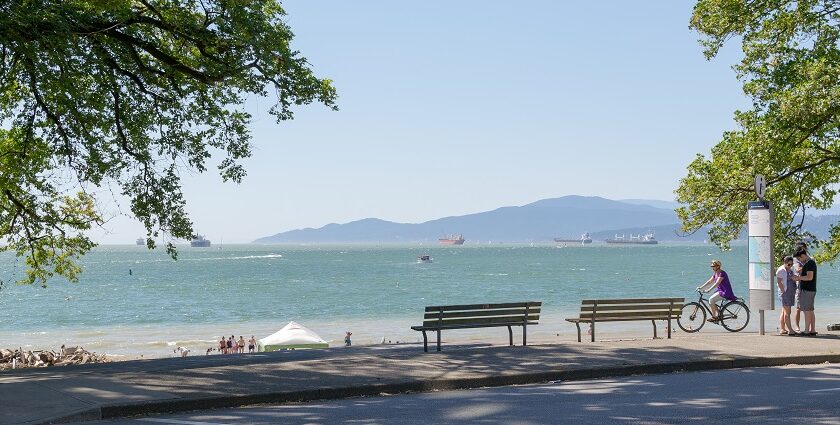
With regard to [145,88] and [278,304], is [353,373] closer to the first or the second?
[145,88]

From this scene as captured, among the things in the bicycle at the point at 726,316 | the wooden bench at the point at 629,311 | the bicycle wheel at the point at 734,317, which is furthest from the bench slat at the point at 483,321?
the bicycle wheel at the point at 734,317

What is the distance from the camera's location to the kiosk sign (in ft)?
60.5

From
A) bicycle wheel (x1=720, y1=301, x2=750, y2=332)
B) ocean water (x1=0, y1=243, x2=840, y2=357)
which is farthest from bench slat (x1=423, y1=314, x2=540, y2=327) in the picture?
ocean water (x1=0, y1=243, x2=840, y2=357)

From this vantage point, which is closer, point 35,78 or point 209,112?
point 35,78

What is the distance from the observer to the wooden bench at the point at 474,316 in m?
16.4

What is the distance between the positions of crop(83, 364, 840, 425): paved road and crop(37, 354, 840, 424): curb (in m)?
0.26

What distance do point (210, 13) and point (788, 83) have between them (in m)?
13.4

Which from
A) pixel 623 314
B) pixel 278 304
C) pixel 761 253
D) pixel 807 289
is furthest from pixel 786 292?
pixel 278 304

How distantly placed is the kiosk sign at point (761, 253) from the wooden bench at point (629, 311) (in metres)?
1.44

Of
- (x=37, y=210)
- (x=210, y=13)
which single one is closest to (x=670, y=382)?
(x=210, y=13)

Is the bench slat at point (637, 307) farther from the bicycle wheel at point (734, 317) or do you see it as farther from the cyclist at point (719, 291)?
the bicycle wheel at point (734, 317)

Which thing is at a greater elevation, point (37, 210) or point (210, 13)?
point (210, 13)

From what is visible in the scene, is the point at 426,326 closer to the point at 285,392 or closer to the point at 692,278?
the point at 285,392

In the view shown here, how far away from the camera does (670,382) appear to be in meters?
13.0
